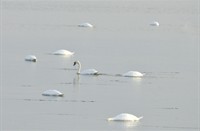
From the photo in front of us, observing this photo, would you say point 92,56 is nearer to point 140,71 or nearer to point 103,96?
point 140,71

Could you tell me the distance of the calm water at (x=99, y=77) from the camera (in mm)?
18969

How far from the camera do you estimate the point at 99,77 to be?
25.1 metres

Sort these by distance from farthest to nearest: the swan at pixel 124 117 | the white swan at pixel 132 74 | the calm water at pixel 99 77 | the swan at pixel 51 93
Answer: the white swan at pixel 132 74 → the swan at pixel 51 93 → the calm water at pixel 99 77 → the swan at pixel 124 117

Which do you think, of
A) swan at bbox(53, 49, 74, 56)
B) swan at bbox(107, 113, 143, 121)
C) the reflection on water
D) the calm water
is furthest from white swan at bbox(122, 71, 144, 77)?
the reflection on water

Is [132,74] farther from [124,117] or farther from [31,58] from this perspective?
[124,117]

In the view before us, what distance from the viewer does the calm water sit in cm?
1897

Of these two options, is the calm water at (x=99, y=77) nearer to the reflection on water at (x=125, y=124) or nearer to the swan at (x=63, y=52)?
the reflection on water at (x=125, y=124)

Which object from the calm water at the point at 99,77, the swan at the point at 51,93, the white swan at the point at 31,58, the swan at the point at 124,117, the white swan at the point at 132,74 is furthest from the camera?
the white swan at the point at 31,58

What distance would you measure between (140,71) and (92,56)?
12.2ft

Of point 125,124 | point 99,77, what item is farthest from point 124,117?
point 99,77

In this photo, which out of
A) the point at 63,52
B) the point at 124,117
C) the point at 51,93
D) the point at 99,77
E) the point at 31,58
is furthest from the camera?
the point at 63,52

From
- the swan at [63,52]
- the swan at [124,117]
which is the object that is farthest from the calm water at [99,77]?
the swan at [63,52]

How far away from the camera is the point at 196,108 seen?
20.6 m

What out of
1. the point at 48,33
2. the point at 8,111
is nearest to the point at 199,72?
the point at 8,111
